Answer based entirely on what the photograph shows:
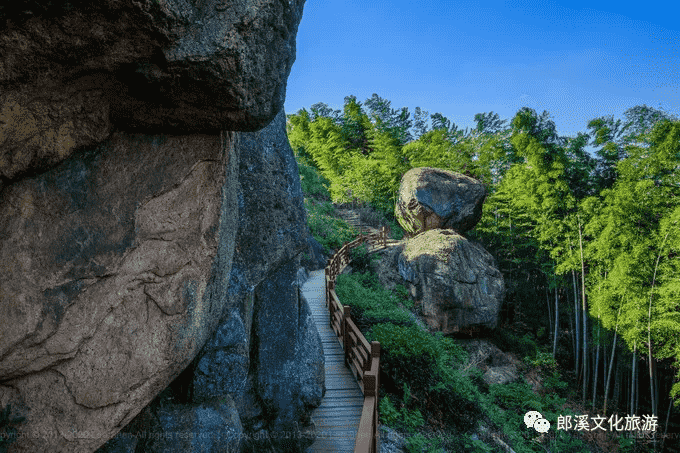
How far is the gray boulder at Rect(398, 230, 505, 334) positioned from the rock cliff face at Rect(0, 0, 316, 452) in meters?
13.8

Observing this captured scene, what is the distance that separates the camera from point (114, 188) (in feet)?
9.75

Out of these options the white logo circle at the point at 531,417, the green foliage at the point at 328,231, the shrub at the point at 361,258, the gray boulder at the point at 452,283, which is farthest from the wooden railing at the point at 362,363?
the green foliage at the point at 328,231

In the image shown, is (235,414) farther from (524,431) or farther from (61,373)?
(524,431)

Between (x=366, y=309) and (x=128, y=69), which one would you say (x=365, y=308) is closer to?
(x=366, y=309)

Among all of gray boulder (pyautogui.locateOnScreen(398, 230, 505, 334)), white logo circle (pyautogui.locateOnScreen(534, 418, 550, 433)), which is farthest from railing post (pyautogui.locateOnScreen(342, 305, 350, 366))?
gray boulder (pyautogui.locateOnScreen(398, 230, 505, 334))

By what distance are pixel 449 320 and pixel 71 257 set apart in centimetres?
1534

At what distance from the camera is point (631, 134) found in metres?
17.2

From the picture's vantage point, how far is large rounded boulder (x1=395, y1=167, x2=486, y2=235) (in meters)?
20.0

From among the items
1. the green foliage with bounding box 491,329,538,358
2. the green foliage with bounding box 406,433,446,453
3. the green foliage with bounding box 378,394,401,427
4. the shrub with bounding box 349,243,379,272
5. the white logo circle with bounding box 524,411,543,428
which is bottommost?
the white logo circle with bounding box 524,411,543,428

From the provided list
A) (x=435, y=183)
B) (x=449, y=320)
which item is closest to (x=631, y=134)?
(x=435, y=183)

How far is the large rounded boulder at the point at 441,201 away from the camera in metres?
20.0

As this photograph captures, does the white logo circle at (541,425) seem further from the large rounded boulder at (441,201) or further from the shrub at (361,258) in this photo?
the large rounded boulder at (441,201)

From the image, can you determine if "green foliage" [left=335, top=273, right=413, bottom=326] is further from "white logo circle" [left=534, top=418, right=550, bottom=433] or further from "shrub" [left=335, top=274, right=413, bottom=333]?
"white logo circle" [left=534, top=418, right=550, bottom=433]

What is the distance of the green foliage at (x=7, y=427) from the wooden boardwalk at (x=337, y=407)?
14.4 ft
